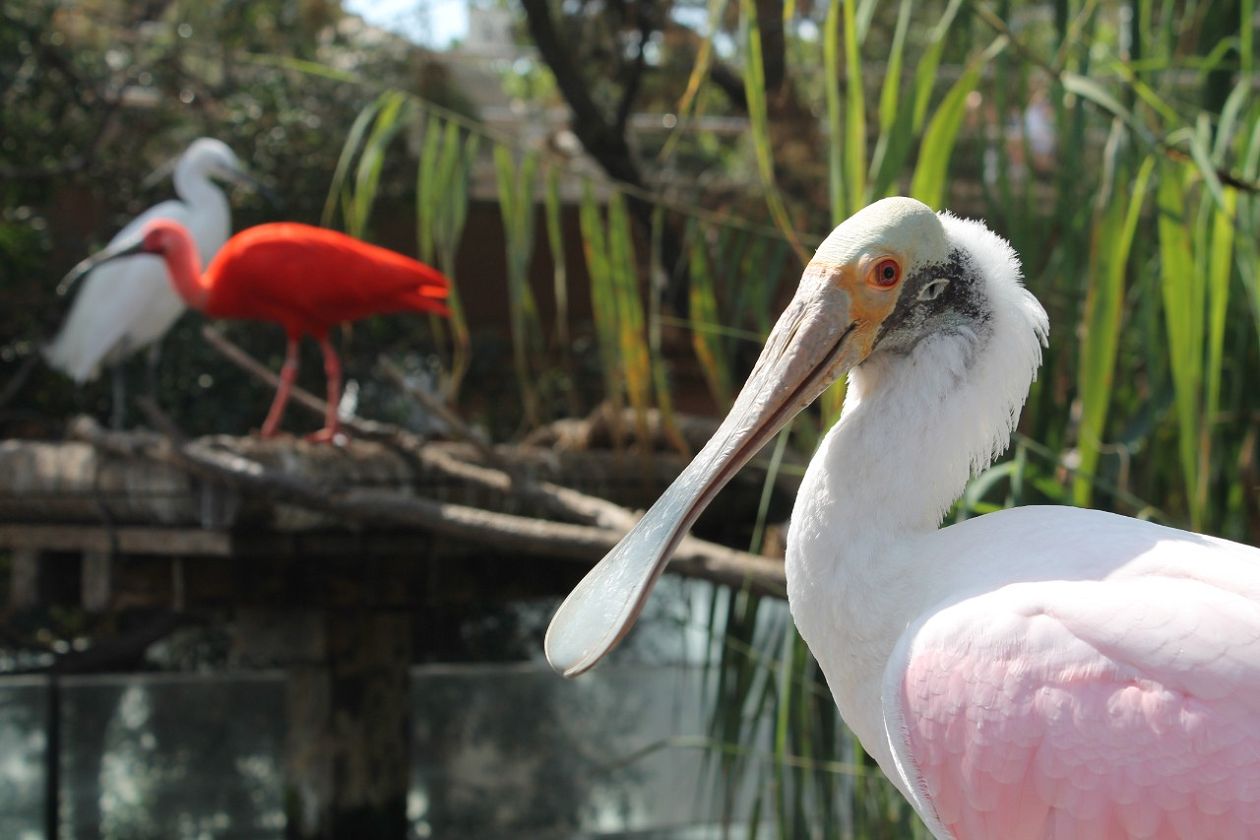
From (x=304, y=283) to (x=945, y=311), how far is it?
3.30 meters

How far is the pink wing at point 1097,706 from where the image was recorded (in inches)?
66.7

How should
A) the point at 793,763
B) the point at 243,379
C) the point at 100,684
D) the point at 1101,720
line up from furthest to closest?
the point at 243,379
the point at 100,684
the point at 793,763
the point at 1101,720

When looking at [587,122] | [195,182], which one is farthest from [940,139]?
[195,182]

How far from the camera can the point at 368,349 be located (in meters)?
7.09

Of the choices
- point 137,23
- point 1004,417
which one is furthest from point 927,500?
point 137,23

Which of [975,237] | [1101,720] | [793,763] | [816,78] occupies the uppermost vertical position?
[816,78]

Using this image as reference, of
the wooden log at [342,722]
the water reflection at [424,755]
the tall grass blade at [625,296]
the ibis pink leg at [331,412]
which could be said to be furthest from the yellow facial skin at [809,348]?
the water reflection at [424,755]

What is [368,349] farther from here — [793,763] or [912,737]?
[912,737]

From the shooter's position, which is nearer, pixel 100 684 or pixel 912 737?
pixel 912 737

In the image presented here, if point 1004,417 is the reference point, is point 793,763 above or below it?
below

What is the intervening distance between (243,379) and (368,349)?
618 mm

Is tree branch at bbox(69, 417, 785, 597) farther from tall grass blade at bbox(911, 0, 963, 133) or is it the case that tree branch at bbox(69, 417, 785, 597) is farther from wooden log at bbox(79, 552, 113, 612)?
tall grass blade at bbox(911, 0, 963, 133)

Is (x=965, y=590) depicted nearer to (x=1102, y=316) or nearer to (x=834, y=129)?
(x=1102, y=316)

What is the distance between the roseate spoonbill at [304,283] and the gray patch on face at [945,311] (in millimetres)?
2865
